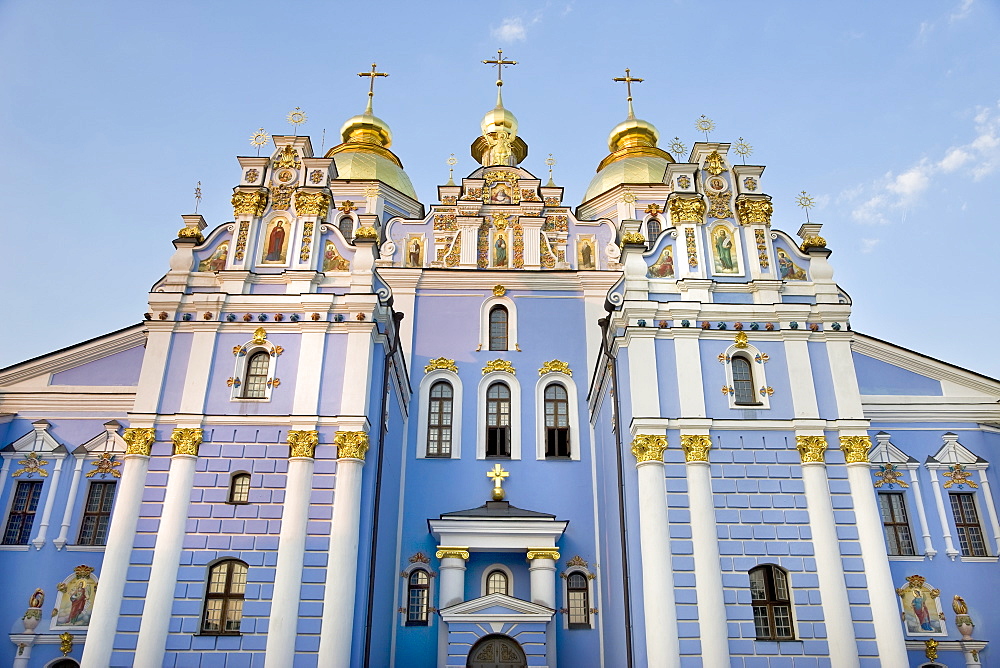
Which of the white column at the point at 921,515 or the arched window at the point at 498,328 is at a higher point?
the arched window at the point at 498,328

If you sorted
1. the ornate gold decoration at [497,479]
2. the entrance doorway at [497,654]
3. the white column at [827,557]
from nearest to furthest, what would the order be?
the white column at [827,557] → the entrance doorway at [497,654] → the ornate gold decoration at [497,479]

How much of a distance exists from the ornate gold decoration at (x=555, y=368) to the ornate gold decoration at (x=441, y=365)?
7.98ft

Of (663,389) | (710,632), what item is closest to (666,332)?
(663,389)

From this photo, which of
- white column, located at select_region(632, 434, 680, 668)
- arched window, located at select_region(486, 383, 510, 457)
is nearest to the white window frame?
arched window, located at select_region(486, 383, 510, 457)

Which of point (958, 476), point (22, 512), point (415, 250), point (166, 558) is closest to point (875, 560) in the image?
point (958, 476)

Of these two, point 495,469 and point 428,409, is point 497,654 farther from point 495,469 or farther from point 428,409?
point 428,409

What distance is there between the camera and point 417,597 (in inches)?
834

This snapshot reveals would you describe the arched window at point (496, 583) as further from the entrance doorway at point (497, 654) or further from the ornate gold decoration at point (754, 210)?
the ornate gold decoration at point (754, 210)

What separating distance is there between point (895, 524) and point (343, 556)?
42.9ft

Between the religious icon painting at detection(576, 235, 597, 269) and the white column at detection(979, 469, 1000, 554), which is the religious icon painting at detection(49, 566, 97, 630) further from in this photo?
the white column at detection(979, 469, 1000, 554)

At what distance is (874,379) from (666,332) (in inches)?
266

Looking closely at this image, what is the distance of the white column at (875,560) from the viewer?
53.9 ft

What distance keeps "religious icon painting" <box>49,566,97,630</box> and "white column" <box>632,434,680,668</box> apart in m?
12.1

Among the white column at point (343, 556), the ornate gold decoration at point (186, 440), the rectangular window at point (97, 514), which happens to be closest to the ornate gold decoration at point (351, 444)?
the white column at point (343, 556)
